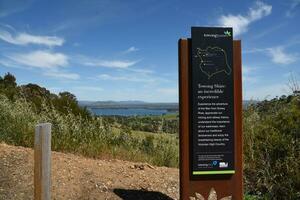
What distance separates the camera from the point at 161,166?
9.25m

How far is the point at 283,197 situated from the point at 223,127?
197 centimetres

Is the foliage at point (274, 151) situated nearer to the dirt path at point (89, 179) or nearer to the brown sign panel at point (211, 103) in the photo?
the dirt path at point (89, 179)

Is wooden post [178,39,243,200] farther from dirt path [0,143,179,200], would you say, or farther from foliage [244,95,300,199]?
foliage [244,95,300,199]

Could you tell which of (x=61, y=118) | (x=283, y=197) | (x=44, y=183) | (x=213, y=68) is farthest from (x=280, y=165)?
(x=61, y=118)

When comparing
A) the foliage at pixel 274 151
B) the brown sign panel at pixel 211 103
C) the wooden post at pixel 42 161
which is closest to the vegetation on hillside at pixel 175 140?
the foliage at pixel 274 151

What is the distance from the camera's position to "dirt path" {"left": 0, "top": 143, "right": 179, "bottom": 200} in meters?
7.16

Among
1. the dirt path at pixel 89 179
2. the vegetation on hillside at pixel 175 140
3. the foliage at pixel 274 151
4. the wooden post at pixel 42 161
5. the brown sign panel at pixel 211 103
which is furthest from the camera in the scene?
the vegetation on hillside at pixel 175 140

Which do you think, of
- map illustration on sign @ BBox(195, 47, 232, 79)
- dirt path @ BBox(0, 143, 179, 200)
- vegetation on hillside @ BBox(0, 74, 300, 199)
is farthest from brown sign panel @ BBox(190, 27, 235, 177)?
vegetation on hillside @ BBox(0, 74, 300, 199)

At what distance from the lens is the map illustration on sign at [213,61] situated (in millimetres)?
6340

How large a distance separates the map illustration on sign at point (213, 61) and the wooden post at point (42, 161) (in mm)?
2171

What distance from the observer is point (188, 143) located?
6328mm

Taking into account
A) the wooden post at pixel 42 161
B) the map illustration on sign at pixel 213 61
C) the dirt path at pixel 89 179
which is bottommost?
the dirt path at pixel 89 179

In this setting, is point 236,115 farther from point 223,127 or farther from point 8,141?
point 8,141

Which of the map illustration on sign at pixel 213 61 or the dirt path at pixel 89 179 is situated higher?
the map illustration on sign at pixel 213 61
